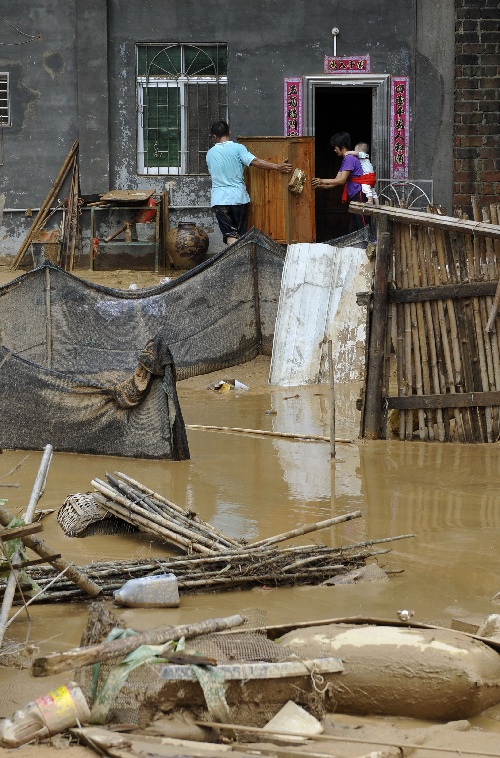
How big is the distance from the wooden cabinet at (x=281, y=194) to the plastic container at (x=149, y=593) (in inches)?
394

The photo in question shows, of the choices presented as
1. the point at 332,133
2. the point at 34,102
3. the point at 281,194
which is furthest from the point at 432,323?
the point at 332,133

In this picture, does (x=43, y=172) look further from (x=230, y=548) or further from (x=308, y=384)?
(x=230, y=548)

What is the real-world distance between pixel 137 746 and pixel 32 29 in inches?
558

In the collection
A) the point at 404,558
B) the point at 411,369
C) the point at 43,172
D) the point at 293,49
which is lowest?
the point at 404,558

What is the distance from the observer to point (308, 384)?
460 inches

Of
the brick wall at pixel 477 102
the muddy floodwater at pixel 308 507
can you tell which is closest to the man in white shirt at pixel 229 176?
the brick wall at pixel 477 102

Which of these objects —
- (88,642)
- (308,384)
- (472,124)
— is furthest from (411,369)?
(472,124)

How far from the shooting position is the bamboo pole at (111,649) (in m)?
3.82

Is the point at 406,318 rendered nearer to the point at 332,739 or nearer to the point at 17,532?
the point at 17,532

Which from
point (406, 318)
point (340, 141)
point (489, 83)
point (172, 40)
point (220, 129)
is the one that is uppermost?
point (172, 40)

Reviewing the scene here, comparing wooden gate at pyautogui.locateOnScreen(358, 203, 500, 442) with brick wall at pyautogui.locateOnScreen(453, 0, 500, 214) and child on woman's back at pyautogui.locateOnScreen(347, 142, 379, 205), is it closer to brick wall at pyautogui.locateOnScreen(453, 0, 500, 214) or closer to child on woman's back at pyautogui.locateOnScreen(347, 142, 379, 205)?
child on woman's back at pyautogui.locateOnScreen(347, 142, 379, 205)

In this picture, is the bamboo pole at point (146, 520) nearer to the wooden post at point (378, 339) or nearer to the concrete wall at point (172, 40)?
the wooden post at point (378, 339)

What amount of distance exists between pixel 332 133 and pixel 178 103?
4.61m

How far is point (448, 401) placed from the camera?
28.9 feet
